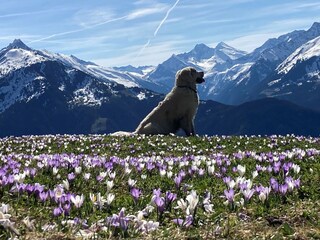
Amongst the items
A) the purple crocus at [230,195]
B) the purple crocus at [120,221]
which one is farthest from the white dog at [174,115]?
the purple crocus at [120,221]

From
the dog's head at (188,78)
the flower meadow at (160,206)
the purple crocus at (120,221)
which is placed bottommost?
the flower meadow at (160,206)

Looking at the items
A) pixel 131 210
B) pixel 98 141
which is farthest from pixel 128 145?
pixel 131 210

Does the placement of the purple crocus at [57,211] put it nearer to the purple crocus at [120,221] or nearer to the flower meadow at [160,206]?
the flower meadow at [160,206]

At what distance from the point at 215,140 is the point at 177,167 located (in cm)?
926

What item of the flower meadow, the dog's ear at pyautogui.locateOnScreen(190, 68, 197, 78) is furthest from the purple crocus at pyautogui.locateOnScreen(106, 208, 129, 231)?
the dog's ear at pyautogui.locateOnScreen(190, 68, 197, 78)

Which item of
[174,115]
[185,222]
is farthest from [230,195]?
[174,115]

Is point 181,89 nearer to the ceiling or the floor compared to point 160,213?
nearer to the ceiling

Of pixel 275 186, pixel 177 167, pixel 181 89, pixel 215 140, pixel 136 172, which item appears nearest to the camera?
pixel 275 186

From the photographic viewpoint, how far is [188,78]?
91.2ft

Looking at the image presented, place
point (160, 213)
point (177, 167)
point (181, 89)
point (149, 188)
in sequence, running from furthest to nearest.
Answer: point (181, 89) → point (177, 167) → point (149, 188) → point (160, 213)

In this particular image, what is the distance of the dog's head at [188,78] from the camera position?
2764 centimetres

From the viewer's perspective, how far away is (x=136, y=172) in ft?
34.2

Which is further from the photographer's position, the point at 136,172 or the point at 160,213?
the point at 136,172

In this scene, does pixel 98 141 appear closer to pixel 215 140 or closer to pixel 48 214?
pixel 215 140
